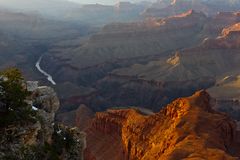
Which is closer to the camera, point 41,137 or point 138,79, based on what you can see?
point 41,137

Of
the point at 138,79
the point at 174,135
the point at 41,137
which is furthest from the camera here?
the point at 138,79

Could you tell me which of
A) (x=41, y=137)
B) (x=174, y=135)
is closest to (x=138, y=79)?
(x=174, y=135)

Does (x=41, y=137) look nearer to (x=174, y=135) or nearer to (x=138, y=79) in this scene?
(x=174, y=135)

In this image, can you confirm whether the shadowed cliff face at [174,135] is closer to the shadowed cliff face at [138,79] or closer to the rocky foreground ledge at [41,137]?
the rocky foreground ledge at [41,137]

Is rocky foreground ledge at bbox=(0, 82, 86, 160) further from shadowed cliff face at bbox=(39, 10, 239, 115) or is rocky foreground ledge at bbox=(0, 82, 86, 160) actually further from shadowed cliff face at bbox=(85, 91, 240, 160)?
shadowed cliff face at bbox=(39, 10, 239, 115)

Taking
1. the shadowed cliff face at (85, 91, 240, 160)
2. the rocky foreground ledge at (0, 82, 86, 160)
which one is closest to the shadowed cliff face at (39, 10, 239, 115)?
the shadowed cliff face at (85, 91, 240, 160)

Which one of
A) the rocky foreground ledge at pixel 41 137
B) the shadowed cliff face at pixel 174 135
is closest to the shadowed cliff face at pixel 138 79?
the shadowed cliff face at pixel 174 135

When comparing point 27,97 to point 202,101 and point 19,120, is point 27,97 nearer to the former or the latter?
point 19,120

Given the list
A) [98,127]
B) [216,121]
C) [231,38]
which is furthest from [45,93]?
[231,38]
